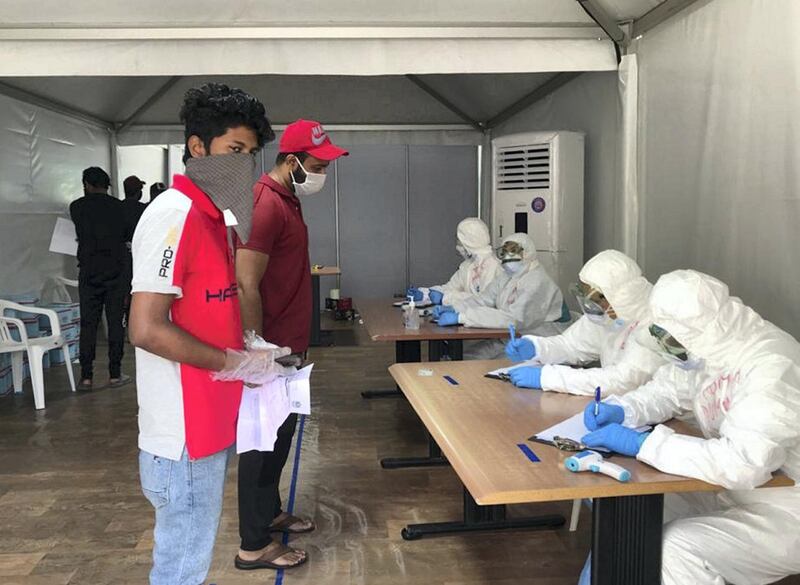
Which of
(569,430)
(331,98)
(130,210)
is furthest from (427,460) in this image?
(331,98)

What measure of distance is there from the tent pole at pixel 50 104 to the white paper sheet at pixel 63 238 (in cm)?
97

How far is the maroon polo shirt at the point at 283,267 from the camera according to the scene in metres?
2.38

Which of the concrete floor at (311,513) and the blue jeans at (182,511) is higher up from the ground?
the blue jeans at (182,511)

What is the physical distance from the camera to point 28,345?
490cm

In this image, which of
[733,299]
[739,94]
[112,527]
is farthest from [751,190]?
[112,527]

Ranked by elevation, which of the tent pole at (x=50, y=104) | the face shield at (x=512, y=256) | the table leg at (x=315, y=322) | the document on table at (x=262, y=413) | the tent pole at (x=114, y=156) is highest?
the tent pole at (x=50, y=104)

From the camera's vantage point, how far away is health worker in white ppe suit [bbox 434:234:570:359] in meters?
3.94

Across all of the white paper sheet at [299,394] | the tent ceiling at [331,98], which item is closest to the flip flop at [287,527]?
the white paper sheet at [299,394]

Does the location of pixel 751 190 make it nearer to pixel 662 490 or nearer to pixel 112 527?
pixel 662 490

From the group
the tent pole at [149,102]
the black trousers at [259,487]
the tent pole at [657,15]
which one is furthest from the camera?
the tent pole at [149,102]

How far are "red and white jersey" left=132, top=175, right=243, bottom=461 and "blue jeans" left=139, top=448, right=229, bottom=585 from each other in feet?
0.12

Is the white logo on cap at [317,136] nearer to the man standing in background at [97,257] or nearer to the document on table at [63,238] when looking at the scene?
the man standing in background at [97,257]

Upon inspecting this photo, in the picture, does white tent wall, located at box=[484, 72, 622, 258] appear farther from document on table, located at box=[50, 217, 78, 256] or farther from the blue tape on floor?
document on table, located at box=[50, 217, 78, 256]

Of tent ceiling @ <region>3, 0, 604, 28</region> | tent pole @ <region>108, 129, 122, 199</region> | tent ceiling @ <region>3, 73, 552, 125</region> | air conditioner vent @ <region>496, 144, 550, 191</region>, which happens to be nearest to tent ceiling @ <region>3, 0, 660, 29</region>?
tent ceiling @ <region>3, 0, 604, 28</region>
